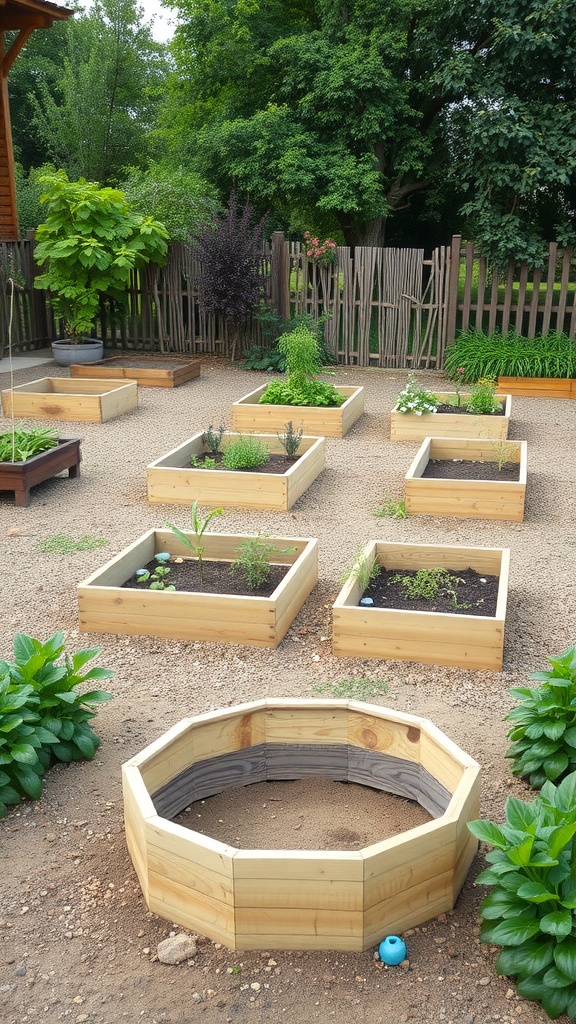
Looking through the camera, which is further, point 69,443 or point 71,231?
point 71,231

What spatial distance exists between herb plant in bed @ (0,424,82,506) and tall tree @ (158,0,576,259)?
7.53 metres

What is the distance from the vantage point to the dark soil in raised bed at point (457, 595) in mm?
4922

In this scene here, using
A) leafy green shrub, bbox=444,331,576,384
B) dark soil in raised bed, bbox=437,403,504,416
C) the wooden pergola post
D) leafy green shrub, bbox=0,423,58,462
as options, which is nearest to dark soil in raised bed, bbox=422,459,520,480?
dark soil in raised bed, bbox=437,403,504,416

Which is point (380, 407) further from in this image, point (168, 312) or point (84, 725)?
point (84, 725)

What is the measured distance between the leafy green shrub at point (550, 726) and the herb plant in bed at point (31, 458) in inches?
187

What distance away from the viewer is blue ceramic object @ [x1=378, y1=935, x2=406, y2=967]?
267cm

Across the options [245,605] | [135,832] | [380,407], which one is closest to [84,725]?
[135,832]

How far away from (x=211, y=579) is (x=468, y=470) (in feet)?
10.1

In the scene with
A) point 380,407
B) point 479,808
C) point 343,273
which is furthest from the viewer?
point 343,273

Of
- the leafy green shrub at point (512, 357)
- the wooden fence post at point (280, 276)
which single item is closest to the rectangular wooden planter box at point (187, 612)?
the leafy green shrub at point (512, 357)

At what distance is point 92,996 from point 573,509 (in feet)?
18.2

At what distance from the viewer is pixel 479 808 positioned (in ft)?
10.8

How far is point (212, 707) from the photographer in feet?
13.8

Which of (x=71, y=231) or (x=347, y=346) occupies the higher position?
(x=71, y=231)
